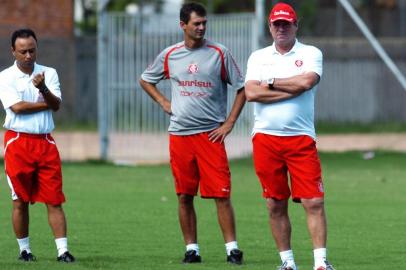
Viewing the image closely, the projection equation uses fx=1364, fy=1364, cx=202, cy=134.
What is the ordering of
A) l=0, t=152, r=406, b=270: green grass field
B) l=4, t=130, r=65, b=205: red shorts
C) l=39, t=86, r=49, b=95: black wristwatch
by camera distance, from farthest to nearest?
l=0, t=152, r=406, b=270: green grass field → l=4, t=130, r=65, b=205: red shorts → l=39, t=86, r=49, b=95: black wristwatch

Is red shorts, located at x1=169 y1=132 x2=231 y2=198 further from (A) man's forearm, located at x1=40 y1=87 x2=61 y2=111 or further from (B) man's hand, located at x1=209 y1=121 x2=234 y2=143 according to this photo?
(A) man's forearm, located at x1=40 y1=87 x2=61 y2=111

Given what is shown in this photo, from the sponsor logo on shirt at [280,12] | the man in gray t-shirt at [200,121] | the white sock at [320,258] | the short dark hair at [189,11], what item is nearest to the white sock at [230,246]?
the man in gray t-shirt at [200,121]

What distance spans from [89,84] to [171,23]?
6.21m

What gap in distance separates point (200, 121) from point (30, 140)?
1498 mm

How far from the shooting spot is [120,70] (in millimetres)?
26531

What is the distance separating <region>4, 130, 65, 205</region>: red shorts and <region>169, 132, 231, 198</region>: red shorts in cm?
106

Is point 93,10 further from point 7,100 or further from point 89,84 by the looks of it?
point 7,100

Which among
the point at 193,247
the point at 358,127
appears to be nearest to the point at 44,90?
the point at 193,247

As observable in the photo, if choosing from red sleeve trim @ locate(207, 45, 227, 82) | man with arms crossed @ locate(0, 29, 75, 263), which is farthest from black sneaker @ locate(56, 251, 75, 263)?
red sleeve trim @ locate(207, 45, 227, 82)

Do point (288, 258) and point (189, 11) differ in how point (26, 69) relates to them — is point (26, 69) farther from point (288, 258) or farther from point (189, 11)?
point (288, 258)

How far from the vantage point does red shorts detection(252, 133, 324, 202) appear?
10.8 m

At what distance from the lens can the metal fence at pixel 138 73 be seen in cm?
2598

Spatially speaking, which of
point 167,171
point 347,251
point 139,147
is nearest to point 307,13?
point 139,147

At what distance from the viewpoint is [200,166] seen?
474 inches
